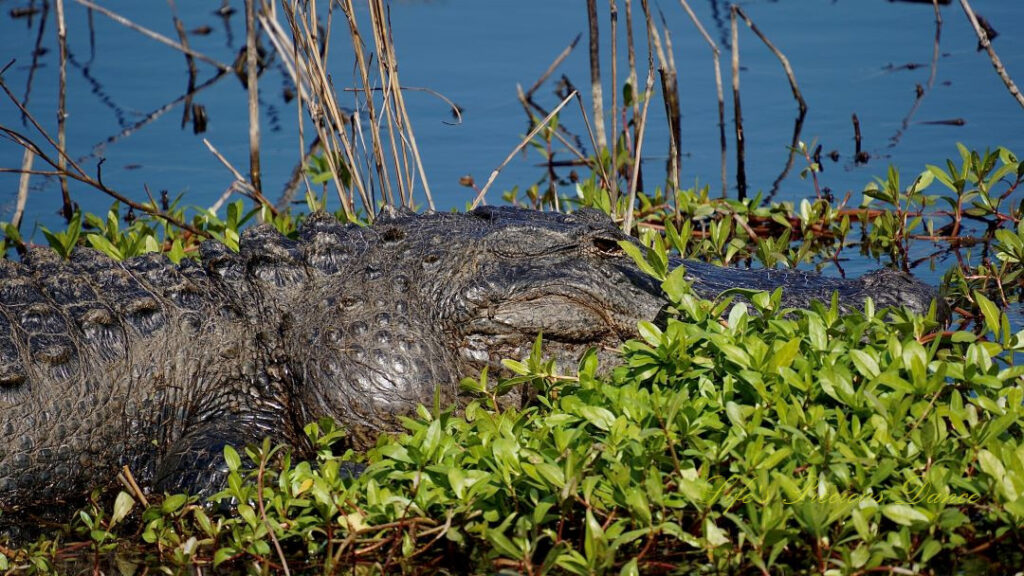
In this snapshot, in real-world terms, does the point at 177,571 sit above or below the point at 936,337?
below

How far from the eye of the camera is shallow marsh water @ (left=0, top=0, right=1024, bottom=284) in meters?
7.04

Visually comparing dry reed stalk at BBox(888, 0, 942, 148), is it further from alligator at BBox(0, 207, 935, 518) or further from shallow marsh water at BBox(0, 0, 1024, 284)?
alligator at BBox(0, 207, 935, 518)

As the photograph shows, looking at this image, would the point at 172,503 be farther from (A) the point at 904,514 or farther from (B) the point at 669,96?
(B) the point at 669,96

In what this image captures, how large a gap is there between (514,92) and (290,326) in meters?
4.56

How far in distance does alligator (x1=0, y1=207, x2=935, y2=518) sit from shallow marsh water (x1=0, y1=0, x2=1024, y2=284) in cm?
206

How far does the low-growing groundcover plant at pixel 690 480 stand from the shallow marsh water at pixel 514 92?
239 centimetres

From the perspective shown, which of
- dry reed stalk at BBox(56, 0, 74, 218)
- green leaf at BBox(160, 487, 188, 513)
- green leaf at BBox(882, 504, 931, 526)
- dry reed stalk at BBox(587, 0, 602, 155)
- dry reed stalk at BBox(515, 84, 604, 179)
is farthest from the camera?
dry reed stalk at BBox(56, 0, 74, 218)

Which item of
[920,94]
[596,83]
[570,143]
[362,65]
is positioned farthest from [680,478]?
[920,94]

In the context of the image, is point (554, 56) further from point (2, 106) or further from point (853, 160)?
point (2, 106)

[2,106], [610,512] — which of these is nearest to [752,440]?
[610,512]

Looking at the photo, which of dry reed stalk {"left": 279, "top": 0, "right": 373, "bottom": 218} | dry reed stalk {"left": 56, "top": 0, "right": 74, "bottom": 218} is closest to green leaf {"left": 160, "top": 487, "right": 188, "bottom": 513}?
dry reed stalk {"left": 279, "top": 0, "right": 373, "bottom": 218}

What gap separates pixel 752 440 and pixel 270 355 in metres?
1.86

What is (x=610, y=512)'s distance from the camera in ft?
Answer: 9.82

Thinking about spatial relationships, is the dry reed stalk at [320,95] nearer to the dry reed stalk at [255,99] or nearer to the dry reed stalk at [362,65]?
the dry reed stalk at [362,65]
